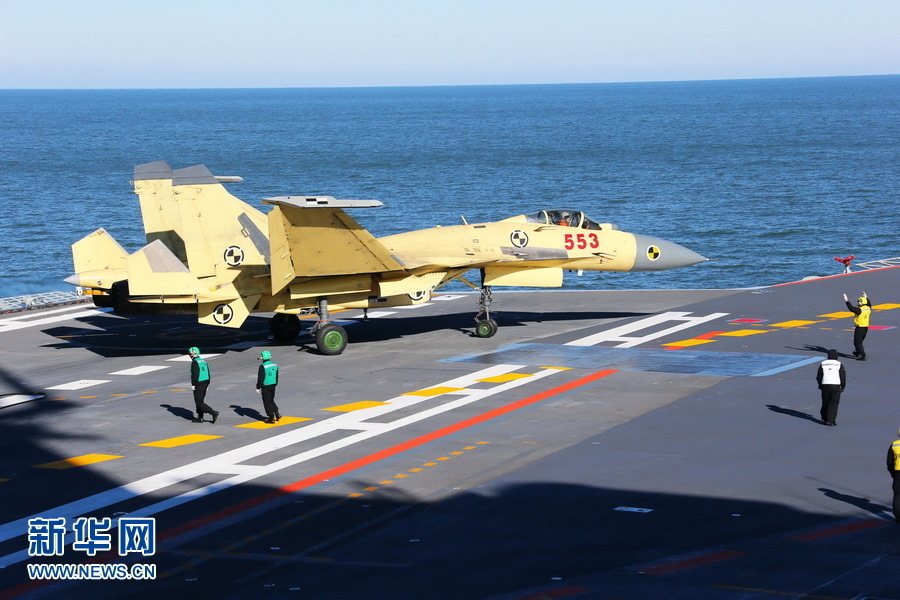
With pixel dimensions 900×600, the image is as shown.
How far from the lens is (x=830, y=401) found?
21.3 metres

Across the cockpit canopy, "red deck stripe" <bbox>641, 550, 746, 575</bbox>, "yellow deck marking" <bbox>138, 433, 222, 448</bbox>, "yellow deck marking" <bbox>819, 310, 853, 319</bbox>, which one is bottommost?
"yellow deck marking" <bbox>138, 433, 222, 448</bbox>

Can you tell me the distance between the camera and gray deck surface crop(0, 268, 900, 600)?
47.5 ft

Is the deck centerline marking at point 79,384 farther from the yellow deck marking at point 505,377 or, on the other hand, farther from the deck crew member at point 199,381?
the yellow deck marking at point 505,377

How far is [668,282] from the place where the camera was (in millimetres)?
59312

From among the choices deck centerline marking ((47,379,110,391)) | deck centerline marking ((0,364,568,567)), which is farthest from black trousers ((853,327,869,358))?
deck centerline marking ((47,379,110,391))

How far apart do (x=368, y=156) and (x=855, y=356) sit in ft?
380

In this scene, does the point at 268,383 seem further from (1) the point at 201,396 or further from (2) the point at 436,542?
(2) the point at 436,542

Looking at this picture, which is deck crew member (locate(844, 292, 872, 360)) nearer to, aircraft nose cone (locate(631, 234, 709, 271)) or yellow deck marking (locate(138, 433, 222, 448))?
aircraft nose cone (locate(631, 234, 709, 271))

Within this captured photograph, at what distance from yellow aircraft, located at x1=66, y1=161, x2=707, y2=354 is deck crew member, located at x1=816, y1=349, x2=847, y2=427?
490 inches

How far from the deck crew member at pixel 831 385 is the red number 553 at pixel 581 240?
12409 millimetres

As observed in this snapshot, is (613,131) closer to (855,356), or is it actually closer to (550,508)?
(855,356)

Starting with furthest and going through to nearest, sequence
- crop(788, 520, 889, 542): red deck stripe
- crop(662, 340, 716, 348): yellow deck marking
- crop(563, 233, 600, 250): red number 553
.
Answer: crop(563, 233, 600, 250): red number 553
crop(662, 340, 716, 348): yellow deck marking
crop(788, 520, 889, 542): red deck stripe

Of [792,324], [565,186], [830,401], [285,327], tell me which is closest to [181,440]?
[285,327]

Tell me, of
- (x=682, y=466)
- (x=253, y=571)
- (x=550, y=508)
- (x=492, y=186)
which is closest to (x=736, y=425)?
(x=682, y=466)
